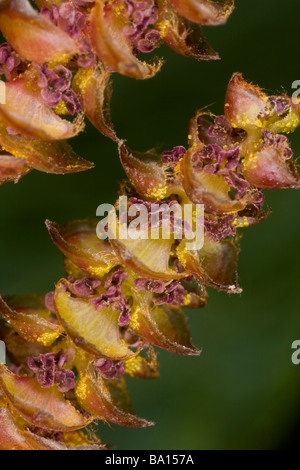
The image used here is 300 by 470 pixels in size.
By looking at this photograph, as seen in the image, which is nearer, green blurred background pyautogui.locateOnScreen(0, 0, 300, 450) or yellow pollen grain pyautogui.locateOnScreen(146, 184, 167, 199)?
yellow pollen grain pyautogui.locateOnScreen(146, 184, 167, 199)

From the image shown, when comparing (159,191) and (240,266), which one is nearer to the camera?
(159,191)

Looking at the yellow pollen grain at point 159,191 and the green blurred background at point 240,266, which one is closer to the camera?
the yellow pollen grain at point 159,191

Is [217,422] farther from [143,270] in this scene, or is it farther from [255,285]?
Answer: [143,270]

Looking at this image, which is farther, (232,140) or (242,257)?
(242,257)

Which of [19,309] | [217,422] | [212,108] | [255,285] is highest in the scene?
[212,108]

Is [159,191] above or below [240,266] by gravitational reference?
above
